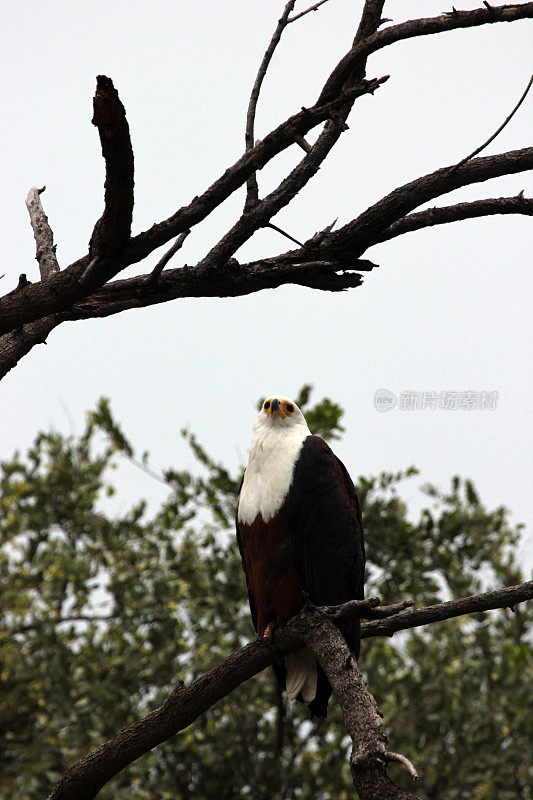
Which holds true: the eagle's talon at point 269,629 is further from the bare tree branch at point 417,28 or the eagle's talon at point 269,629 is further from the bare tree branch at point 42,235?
the bare tree branch at point 417,28

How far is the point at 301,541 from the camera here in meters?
3.92

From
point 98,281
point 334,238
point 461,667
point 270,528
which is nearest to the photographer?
point 98,281

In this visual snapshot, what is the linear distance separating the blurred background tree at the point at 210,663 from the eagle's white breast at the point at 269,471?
9.88 ft

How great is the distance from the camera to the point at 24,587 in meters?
7.91

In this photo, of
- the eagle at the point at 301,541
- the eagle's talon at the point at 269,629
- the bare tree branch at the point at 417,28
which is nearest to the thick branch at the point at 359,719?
the eagle at the point at 301,541

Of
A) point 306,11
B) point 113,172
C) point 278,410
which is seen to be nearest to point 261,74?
point 306,11

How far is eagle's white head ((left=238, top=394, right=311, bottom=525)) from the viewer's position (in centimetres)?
402

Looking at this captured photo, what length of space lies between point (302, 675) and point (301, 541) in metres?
0.71

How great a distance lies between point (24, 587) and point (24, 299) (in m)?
5.63

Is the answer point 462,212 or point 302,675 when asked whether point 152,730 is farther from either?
point 462,212

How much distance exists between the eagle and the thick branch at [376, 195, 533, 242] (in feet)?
4.01

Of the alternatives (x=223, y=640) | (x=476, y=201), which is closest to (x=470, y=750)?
(x=223, y=640)

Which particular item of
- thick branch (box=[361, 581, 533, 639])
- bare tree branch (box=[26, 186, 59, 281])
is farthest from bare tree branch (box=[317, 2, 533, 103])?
thick branch (box=[361, 581, 533, 639])

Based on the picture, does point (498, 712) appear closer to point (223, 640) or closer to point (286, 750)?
point (286, 750)
